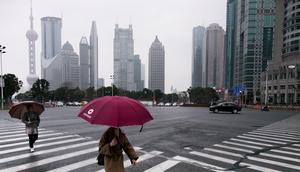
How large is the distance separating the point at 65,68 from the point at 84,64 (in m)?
13.5

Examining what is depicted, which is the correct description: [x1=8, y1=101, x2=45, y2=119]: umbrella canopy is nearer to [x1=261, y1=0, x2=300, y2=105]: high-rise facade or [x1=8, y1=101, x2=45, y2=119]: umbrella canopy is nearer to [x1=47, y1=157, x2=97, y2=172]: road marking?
[x1=47, y1=157, x2=97, y2=172]: road marking

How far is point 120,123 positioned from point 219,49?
18128cm

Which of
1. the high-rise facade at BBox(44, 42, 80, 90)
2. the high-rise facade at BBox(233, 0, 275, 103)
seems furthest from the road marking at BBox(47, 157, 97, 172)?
the high-rise facade at BBox(44, 42, 80, 90)

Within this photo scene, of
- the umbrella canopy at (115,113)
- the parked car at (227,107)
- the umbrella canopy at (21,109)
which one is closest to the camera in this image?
the umbrella canopy at (115,113)

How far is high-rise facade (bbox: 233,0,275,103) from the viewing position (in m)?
122

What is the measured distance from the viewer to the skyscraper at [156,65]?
496 ft

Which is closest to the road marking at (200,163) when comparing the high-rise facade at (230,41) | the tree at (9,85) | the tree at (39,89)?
the tree at (9,85)

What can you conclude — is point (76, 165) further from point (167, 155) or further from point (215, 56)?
point (215, 56)

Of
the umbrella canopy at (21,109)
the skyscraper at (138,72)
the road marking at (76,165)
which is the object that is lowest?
the road marking at (76,165)

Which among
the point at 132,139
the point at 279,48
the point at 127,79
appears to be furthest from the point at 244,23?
the point at 132,139

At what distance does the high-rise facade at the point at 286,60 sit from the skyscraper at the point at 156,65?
61.6 meters

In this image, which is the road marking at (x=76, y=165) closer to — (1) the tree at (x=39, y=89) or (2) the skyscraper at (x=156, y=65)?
(1) the tree at (x=39, y=89)

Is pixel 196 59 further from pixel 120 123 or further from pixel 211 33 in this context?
pixel 120 123

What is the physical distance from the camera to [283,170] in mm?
7336
